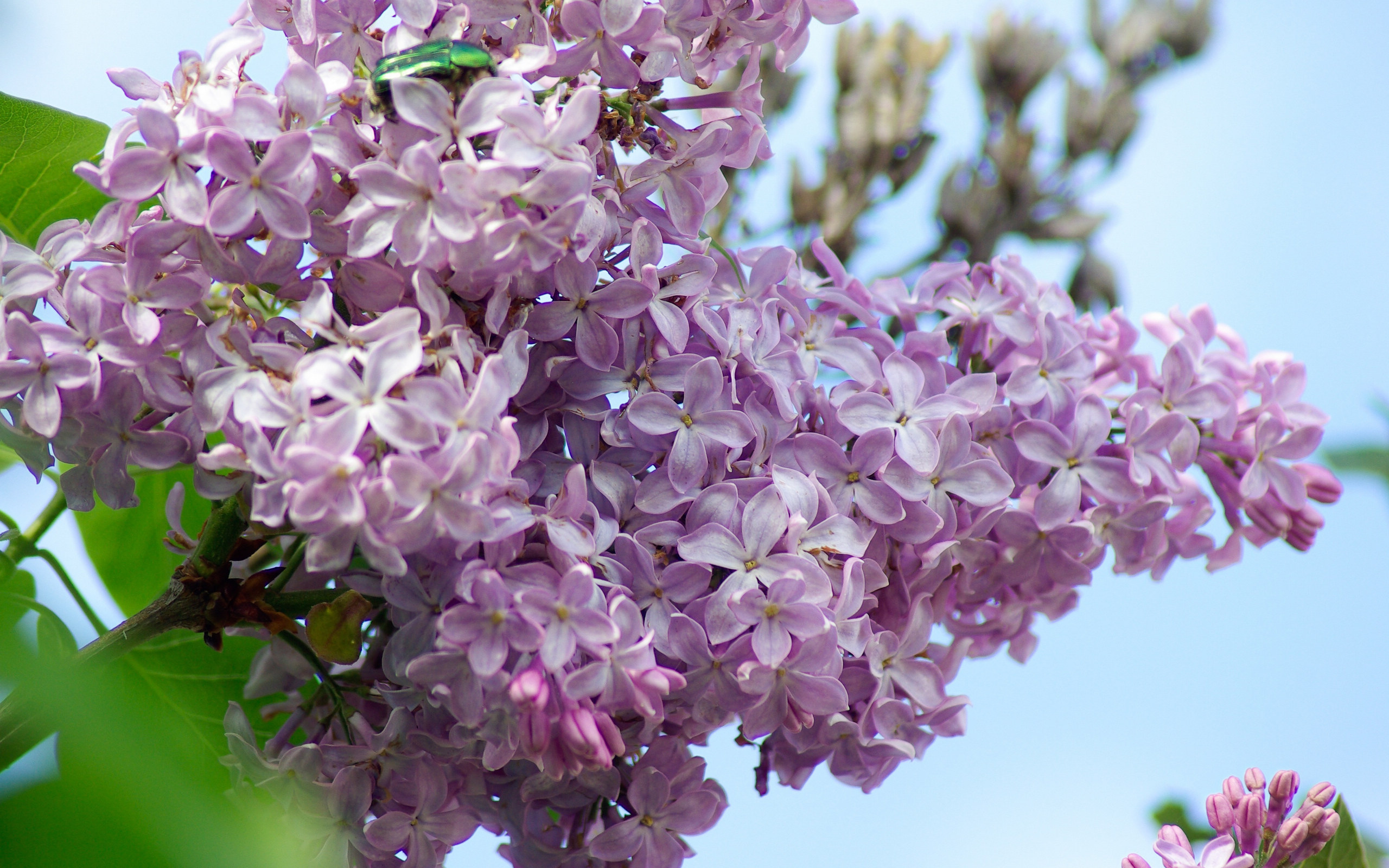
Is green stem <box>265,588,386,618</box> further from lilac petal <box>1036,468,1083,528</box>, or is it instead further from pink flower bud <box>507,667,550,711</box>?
lilac petal <box>1036,468,1083,528</box>

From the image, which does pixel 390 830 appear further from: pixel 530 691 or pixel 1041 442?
pixel 1041 442

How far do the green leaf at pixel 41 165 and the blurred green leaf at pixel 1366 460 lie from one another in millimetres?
920

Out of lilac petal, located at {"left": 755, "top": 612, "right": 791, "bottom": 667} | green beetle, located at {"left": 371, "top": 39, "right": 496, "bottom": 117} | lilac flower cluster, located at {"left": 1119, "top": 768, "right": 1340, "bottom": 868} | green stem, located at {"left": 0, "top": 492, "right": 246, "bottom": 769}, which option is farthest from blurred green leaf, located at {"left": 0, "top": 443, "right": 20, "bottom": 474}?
lilac flower cluster, located at {"left": 1119, "top": 768, "right": 1340, "bottom": 868}

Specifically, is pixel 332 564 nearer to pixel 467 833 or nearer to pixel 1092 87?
pixel 467 833

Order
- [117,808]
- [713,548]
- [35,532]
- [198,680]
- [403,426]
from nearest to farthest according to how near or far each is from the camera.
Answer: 1. [117,808]
2. [403,426]
3. [713,548]
4. [35,532]
5. [198,680]

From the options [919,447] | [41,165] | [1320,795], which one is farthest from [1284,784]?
[41,165]

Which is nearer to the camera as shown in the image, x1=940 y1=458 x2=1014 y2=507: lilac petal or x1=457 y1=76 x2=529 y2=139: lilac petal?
x1=457 y1=76 x2=529 y2=139: lilac petal

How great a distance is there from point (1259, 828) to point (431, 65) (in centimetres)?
72

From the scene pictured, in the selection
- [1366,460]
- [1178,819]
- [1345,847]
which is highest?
[1366,460]

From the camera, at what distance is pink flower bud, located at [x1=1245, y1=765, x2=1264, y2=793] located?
2.67 feet

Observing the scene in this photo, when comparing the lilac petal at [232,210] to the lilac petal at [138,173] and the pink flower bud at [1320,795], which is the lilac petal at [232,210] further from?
the pink flower bud at [1320,795]

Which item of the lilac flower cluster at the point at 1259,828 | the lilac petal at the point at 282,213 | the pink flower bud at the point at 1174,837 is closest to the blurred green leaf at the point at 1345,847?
the lilac flower cluster at the point at 1259,828

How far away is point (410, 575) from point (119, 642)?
0.21 meters

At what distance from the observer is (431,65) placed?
23.5 inches
